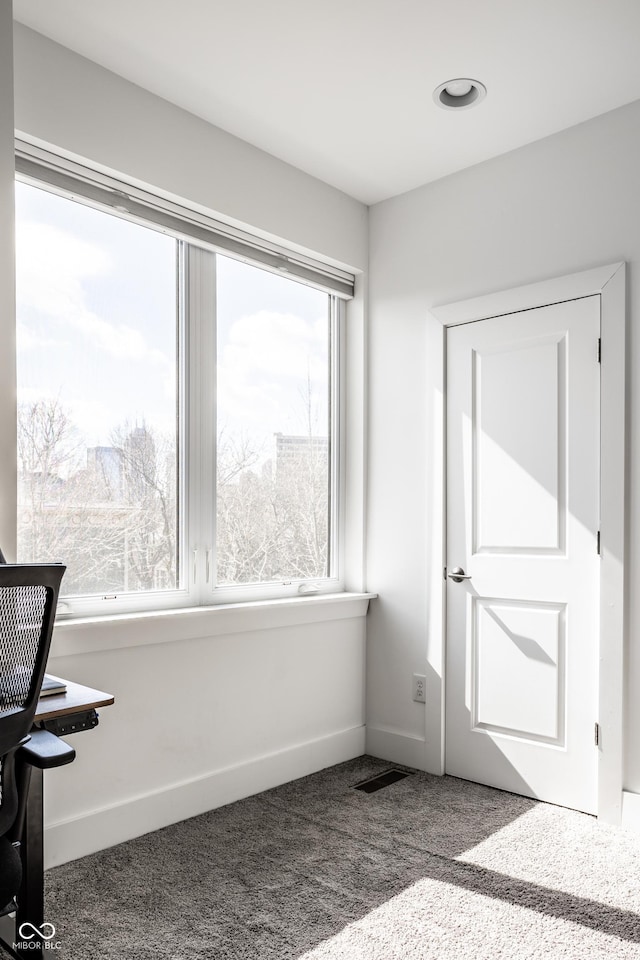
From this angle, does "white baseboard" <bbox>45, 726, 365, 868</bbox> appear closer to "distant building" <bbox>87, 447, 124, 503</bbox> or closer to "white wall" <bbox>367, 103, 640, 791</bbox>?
"white wall" <bbox>367, 103, 640, 791</bbox>

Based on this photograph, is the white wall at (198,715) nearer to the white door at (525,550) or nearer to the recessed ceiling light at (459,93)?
the white door at (525,550)

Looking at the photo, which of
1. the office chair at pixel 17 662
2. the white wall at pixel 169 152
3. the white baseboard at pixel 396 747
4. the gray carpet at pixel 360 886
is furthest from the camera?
the white baseboard at pixel 396 747

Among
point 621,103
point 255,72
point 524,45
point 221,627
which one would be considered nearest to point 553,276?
point 621,103

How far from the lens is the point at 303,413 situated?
3459 millimetres

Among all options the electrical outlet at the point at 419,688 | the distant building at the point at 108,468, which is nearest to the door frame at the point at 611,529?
the electrical outlet at the point at 419,688

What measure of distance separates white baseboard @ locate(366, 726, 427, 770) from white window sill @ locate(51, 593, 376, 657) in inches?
22.4

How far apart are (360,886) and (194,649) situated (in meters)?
1.01

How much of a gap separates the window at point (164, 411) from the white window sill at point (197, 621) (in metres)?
0.12

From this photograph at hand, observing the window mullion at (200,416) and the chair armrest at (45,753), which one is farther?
the window mullion at (200,416)

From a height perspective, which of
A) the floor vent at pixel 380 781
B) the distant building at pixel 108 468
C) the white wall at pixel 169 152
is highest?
the white wall at pixel 169 152

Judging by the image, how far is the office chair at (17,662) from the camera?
1291 millimetres

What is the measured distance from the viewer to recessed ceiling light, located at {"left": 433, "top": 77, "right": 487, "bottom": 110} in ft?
8.57

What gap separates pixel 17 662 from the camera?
1.33 m

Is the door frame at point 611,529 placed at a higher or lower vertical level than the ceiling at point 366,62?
lower
